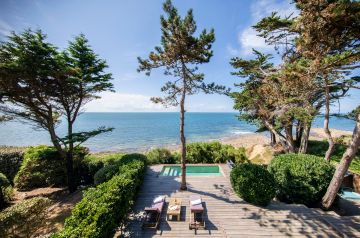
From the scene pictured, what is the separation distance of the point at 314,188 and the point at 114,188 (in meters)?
10.5

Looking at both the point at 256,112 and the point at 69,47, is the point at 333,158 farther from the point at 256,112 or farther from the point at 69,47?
the point at 69,47

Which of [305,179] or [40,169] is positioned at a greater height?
[305,179]

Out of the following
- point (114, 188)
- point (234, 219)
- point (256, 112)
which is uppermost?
point (256, 112)

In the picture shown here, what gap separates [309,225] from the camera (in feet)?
26.1

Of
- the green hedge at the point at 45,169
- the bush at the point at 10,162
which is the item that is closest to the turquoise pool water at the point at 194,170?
the green hedge at the point at 45,169

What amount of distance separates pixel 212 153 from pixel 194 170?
115 inches

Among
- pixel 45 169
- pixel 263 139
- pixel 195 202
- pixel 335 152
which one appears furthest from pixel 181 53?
pixel 263 139

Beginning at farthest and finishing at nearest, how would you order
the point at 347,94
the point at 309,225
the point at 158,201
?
the point at 347,94 < the point at 158,201 < the point at 309,225

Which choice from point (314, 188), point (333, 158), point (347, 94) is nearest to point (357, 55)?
point (314, 188)

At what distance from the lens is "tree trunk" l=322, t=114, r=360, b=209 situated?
8547 mm

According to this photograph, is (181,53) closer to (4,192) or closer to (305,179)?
(305,179)

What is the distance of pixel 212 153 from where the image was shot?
18.2 meters

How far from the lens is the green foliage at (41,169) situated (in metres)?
15.2

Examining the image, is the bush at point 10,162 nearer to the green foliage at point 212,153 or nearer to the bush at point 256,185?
the green foliage at point 212,153
